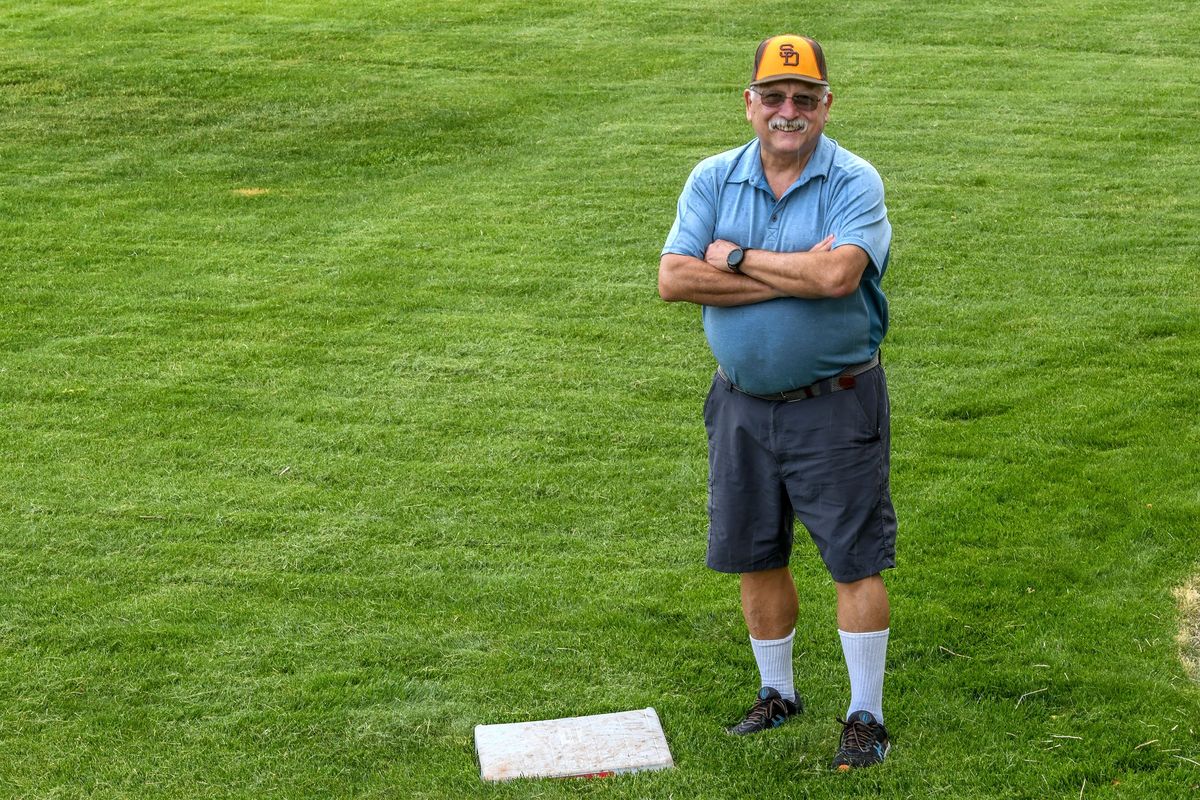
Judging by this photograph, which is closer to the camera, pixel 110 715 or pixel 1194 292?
pixel 110 715

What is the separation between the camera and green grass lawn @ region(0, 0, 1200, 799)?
4375 mm

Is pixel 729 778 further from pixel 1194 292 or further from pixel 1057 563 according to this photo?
pixel 1194 292

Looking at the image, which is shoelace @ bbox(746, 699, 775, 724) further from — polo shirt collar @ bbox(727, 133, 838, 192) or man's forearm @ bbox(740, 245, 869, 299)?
polo shirt collar @ bbox(727, 133, 838, 192)

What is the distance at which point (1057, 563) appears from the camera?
5.32m

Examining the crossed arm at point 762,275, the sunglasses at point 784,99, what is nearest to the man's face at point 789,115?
the sunglasses at point 784,99

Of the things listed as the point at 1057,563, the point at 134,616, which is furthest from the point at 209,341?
the point at 1057,563

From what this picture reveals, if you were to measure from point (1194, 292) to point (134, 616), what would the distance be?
6.38 metres

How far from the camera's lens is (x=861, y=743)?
161 inches

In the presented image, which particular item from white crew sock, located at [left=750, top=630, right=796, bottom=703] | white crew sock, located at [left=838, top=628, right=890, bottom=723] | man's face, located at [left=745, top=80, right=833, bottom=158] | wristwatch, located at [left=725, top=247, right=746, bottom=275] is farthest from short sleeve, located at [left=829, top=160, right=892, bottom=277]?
white crew sock, located at [left=750, top=630, right=796, bottom=703]

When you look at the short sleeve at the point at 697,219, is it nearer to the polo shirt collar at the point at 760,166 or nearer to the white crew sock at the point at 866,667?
the polo shirt collar at the point at 760,166

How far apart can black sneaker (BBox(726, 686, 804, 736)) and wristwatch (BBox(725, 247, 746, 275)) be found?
1357 millimetres

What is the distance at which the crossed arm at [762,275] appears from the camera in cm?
382

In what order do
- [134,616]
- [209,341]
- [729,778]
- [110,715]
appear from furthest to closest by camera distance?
[209,341]
[134,616]
[110,715]
[729,778]

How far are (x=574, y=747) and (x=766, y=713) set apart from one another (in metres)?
0.61
